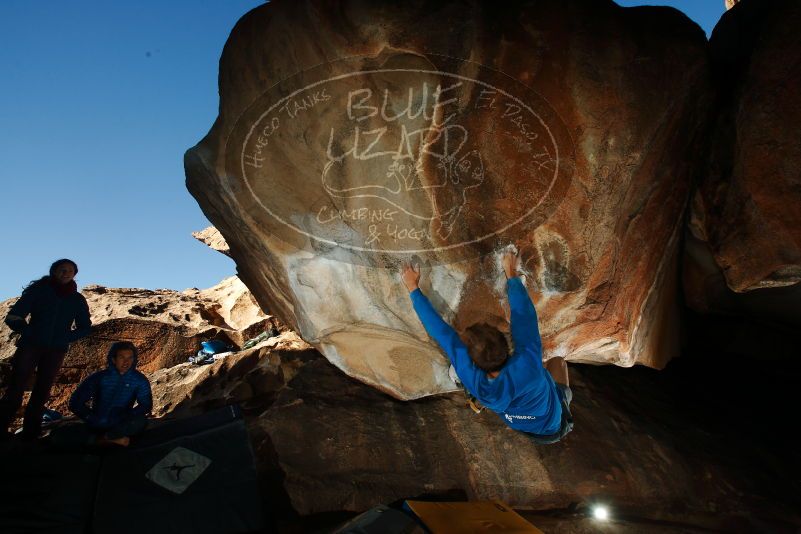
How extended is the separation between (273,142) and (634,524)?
461 centimetres

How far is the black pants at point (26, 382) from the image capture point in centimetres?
365

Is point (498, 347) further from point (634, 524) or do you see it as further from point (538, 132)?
point (634, 524)

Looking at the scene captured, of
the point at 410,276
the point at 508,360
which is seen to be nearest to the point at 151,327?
the point at 410,276

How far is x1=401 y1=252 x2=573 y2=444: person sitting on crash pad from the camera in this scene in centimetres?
316

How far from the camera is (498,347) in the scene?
3475 millimetres

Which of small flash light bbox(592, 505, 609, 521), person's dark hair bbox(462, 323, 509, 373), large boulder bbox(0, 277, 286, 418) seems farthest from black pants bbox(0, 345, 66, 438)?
small flash light bbox(592, 505, 609, 521)

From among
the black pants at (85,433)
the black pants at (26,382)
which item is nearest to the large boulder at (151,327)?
the black pants at (26,382)

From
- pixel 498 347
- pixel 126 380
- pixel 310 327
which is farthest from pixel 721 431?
pixel 126 380

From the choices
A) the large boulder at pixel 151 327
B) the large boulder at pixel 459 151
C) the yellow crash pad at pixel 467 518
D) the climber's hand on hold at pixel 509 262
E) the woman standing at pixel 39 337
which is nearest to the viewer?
the large boulder at pixel 459 151

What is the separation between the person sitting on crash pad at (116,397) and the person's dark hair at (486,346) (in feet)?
9.30

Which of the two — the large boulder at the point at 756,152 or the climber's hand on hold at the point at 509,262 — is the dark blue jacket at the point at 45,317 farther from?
the large boulder at the point at 756,152

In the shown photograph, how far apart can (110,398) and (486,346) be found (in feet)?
10.7

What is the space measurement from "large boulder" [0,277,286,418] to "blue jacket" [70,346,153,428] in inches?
115

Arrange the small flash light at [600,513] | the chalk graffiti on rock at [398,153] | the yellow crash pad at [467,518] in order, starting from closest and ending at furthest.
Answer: the chalk graffiti on rock at [398,153] → the yellow crash pad at [467,518] → the small flash light at [600,513]
